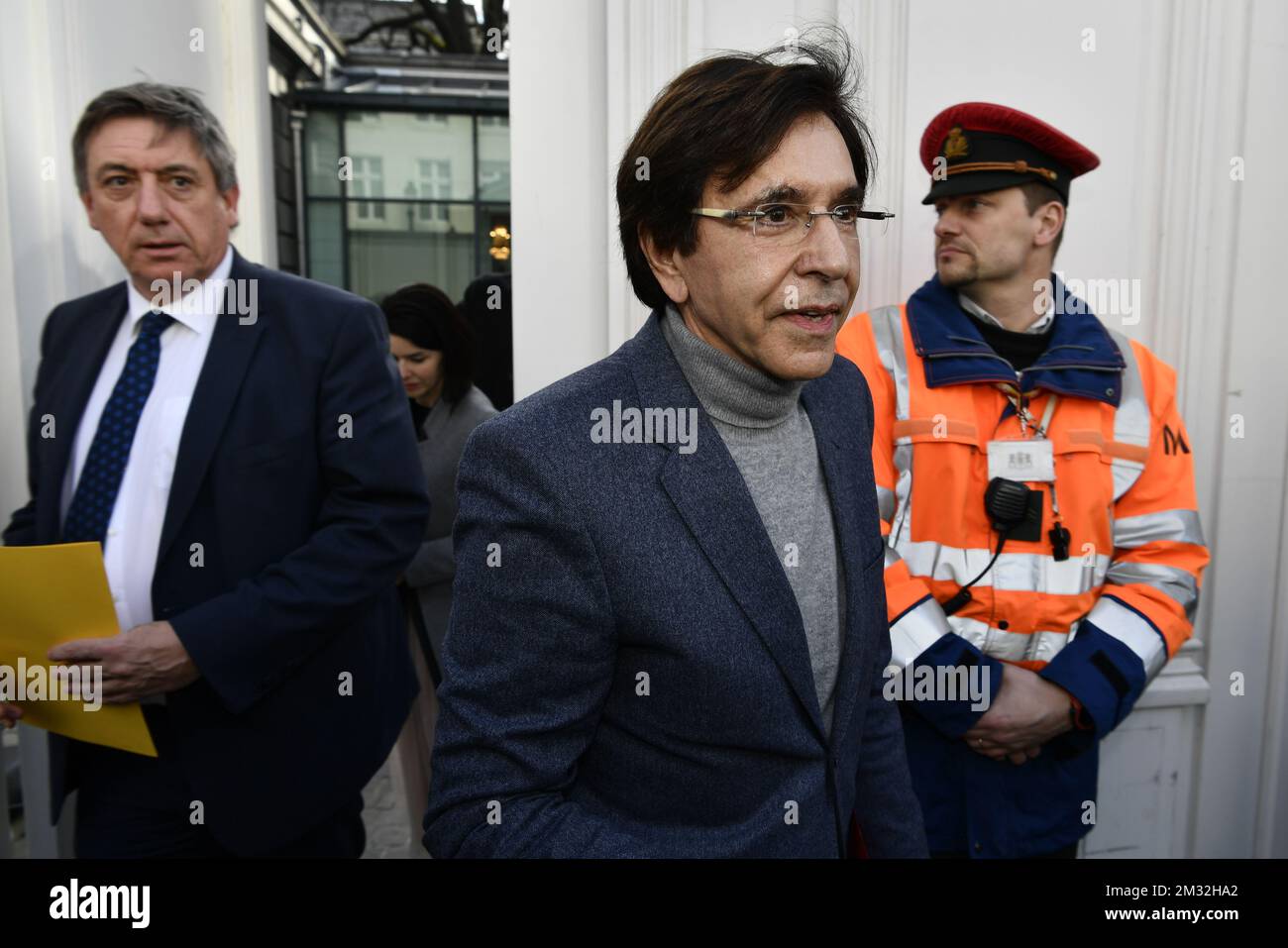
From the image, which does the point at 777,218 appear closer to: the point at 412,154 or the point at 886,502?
the point at 886,502

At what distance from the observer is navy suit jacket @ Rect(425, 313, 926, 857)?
1.07 meters

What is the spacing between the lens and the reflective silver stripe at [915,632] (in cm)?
185

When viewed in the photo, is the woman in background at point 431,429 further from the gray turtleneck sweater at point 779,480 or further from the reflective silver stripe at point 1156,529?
the reflective silver stripe at point 1156,529

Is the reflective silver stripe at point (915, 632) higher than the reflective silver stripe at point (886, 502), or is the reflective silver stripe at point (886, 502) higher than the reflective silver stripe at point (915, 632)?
the reflective silver stripe at point (886, 502)

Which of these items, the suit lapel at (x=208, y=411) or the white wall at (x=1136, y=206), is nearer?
the suit lapel at (x=208, y=411)

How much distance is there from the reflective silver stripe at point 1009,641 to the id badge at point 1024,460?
32 centimetres

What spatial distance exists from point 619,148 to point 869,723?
1482mm

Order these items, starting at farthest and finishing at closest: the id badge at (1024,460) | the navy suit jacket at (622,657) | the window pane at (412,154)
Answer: the window pane at (412,154) → the id badge at (1024,460) → the navy suit jacket at (622,657)

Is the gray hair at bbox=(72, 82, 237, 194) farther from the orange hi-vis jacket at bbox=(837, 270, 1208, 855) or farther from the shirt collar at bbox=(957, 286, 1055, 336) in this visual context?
the shirt collar at bbox=(957, 286, 1055, 336)

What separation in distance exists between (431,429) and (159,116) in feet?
4.07

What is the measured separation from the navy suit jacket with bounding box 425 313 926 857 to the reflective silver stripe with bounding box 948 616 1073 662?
788 mm

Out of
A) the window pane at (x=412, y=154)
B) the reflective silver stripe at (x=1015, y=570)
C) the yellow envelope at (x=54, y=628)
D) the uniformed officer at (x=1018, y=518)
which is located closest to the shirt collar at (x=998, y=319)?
the uniformed officer at (x=1018, y=518)

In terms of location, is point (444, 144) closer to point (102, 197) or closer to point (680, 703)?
point (102, 197)

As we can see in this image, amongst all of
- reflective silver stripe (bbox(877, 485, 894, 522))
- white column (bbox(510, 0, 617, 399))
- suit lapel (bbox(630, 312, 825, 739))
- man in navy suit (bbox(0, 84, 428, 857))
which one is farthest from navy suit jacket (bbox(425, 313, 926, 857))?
white column (bbox(510, 0, 617, 399))
